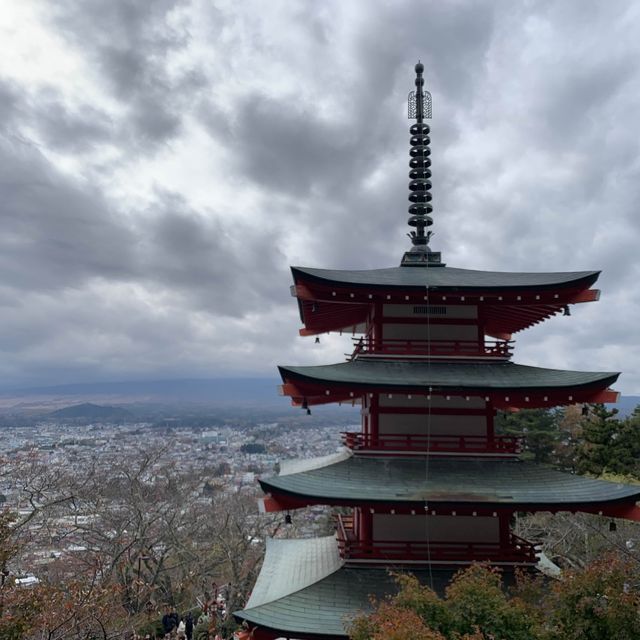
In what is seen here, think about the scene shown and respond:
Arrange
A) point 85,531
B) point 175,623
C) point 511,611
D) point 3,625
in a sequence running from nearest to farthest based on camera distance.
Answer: point 511,611
point 3,625
point 175,623
point 85,531

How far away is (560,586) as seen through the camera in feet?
34.0

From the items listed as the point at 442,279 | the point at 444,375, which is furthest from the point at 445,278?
the point at 444,375

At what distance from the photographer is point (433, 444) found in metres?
14.1

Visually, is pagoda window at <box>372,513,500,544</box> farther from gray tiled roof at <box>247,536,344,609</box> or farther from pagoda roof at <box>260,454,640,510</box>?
gray tiled roof at <box>247,536,344,609</box>

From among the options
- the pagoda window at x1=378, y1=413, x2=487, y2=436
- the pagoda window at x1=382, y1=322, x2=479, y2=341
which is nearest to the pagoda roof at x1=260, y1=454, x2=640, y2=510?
the pagoda window at x1=378, y1=413, x2=487, y2=436

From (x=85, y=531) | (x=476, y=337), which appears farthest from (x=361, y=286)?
(x=85, y=531)

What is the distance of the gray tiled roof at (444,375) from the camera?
43.4 feet

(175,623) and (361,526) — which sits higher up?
(361,526)

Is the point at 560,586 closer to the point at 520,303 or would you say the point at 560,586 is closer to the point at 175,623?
the point at 520,303

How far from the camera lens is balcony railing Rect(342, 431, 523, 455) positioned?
13945 millimetres

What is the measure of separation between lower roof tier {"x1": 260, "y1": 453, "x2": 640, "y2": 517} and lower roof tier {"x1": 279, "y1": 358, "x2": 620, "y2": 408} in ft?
6.09

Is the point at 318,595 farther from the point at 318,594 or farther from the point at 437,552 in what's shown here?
the point at 437,552

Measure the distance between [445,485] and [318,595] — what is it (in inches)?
155

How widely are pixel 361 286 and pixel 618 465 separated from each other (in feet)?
104
